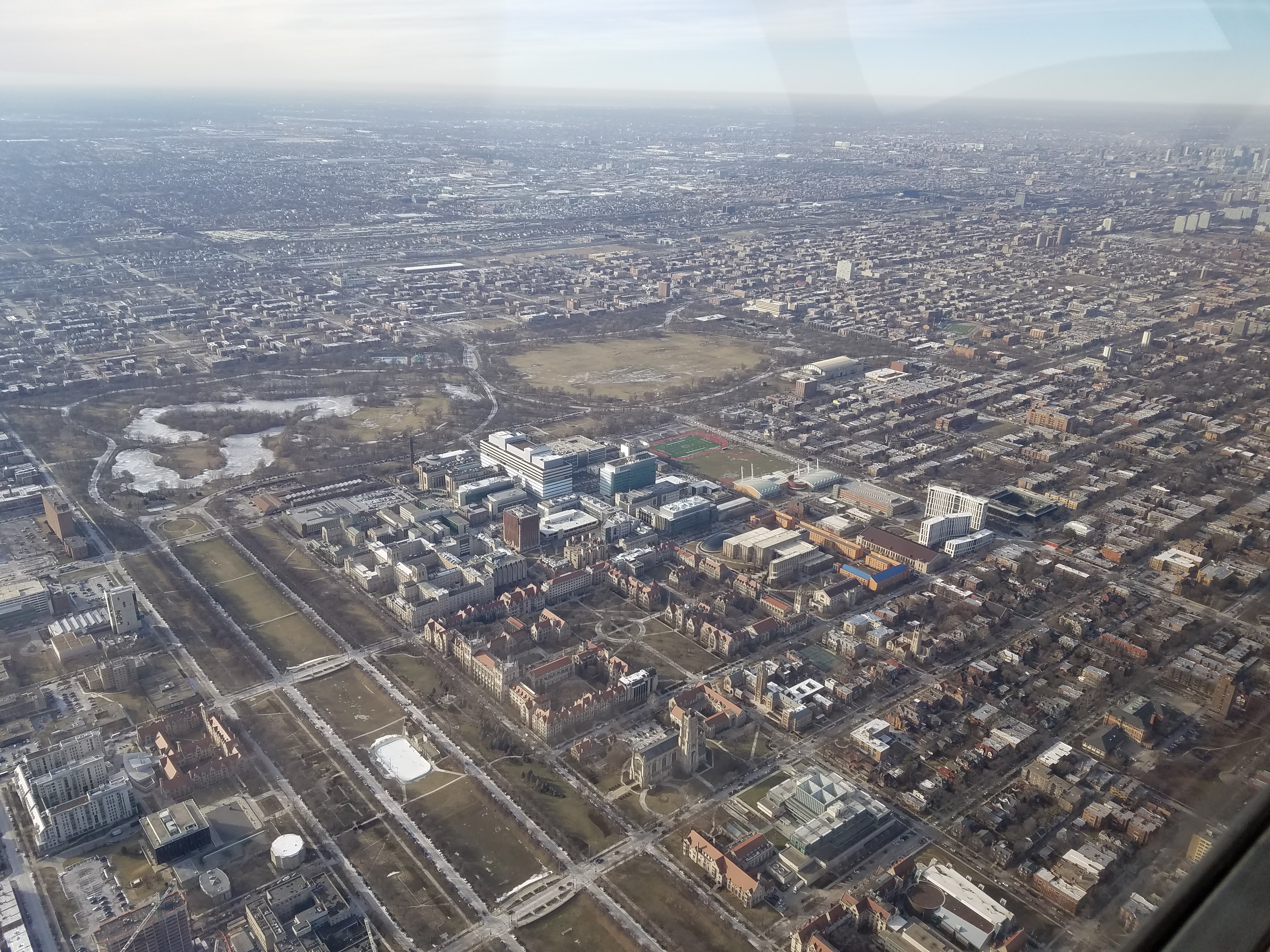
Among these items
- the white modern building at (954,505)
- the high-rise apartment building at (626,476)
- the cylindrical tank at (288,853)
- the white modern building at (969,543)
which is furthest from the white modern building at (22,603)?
the white modern building at (954,505)

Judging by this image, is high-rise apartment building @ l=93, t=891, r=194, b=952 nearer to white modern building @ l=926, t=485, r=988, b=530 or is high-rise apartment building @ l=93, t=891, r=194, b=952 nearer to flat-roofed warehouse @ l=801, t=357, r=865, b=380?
white modern building @ l=926, t=485, r=988, b=530

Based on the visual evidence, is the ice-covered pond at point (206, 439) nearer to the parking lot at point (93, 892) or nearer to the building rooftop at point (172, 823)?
the building rooftop at point (172, 823)

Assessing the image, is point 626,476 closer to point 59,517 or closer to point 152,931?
point 59,517

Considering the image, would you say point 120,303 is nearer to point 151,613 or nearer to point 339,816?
point 151,613

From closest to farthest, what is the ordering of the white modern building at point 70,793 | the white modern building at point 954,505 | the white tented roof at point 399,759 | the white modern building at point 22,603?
1. the white modern building at point 70,793
2. the white tented roof at point 399,759
3. the white modern building at point 22,603
4. the white modern building at point 954,505

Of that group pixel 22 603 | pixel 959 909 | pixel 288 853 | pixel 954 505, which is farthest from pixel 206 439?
pixel 959 909

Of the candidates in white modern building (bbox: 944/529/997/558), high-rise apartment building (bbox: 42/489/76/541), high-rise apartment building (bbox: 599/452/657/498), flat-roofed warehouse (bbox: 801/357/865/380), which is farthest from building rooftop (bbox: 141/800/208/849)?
flat-roofed warehouse (bbox: 801/357/865/380)
